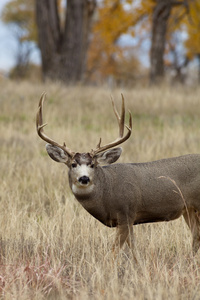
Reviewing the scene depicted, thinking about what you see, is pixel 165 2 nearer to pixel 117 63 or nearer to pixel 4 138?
pixel 4 138

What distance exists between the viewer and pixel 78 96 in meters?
13.0

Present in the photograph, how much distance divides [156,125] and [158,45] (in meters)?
7.89

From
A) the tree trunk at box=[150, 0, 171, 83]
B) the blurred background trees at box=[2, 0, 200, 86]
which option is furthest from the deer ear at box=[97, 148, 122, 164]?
the tree trunk at box=[150, 0, 171, 83]

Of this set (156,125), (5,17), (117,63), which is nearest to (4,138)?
(156,125)

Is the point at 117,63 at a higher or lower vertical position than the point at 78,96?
higher

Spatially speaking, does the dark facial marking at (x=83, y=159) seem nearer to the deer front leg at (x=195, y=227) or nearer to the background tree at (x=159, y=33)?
the deer front leg at (x=195, y=227)

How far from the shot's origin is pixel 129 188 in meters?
4.14

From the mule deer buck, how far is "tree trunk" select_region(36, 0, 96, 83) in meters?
11.4

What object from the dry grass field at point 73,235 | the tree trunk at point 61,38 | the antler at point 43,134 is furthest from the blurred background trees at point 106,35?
the antler at point 43,134

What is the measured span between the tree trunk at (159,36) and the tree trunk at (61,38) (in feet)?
11.1

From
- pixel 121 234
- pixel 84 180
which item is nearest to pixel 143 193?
pixel 121 234

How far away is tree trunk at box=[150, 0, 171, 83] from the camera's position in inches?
711

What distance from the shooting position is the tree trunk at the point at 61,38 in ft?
50.3

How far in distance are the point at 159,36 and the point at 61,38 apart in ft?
13.9
